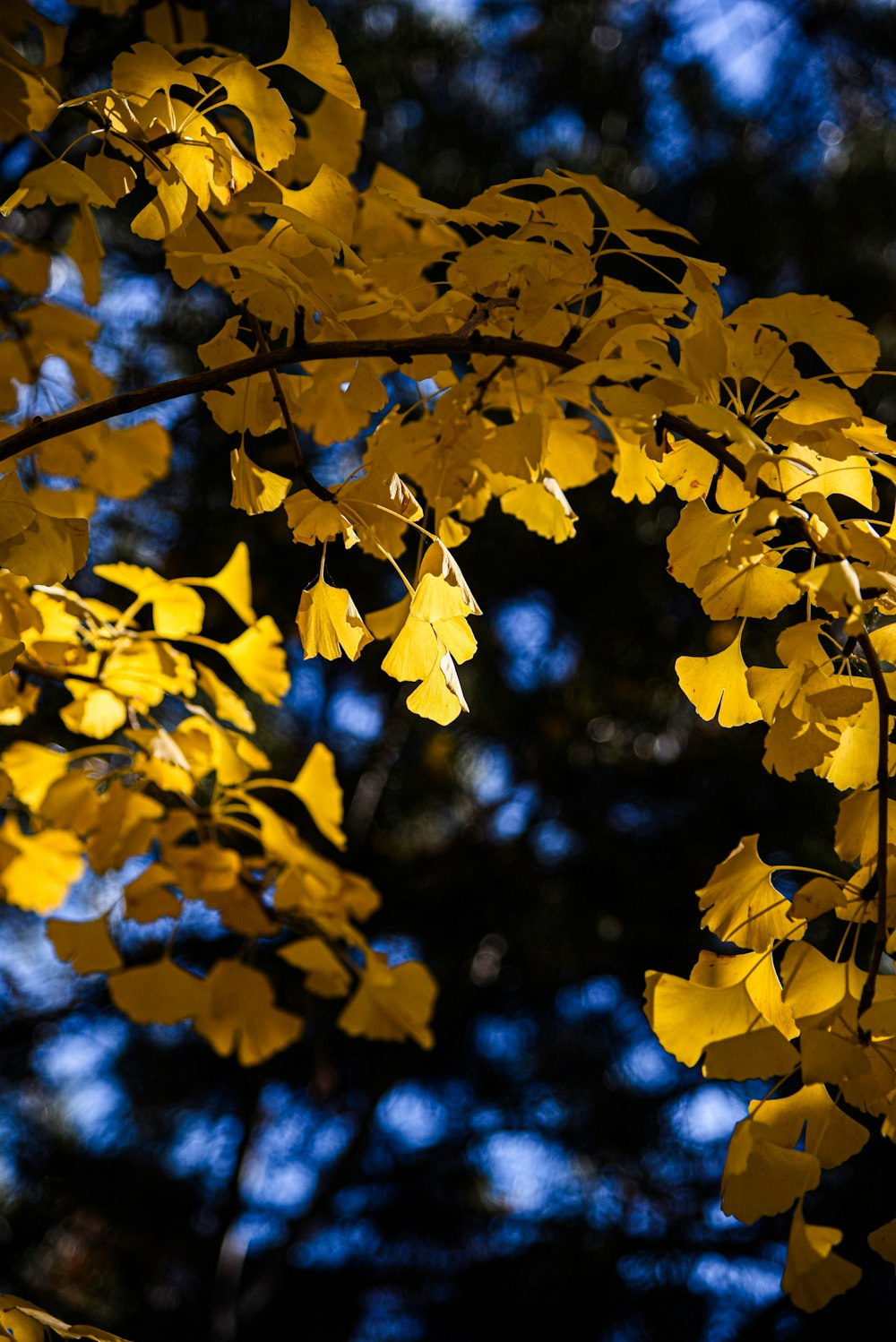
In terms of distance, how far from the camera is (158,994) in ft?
1.91

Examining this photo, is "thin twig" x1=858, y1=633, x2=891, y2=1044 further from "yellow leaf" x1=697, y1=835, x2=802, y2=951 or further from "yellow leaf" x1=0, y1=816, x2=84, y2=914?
"yellow leaf" x1=0, y1=816, x2=84, y2=914

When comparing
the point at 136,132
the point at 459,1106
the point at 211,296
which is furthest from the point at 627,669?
the point at 136,132

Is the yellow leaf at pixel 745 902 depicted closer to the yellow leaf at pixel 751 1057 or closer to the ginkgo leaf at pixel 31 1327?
the yellow leaf at pixel 751 1057

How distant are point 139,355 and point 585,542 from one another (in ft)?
1.72

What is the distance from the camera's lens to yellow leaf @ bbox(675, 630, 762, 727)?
1.27 ft

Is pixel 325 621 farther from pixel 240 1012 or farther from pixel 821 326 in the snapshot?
pixel 240 1012

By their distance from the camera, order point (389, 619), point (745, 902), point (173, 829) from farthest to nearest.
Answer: point (173, 829)
point (389, 619)
point (745, 902)

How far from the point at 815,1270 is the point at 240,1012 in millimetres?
388

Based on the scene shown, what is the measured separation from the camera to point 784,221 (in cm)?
117

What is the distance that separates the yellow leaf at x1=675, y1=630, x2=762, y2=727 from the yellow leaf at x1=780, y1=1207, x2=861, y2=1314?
166 mm

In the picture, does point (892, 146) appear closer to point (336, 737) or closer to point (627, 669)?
point (627, 669)

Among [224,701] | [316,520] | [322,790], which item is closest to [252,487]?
[316,520]

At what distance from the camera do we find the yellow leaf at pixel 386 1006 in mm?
621

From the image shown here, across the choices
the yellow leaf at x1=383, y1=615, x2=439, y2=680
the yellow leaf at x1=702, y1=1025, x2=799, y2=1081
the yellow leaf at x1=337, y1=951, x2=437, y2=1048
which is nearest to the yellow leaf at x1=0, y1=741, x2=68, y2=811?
the yellow leaf at x1=337, y1=951, x2=437, y2=1048
